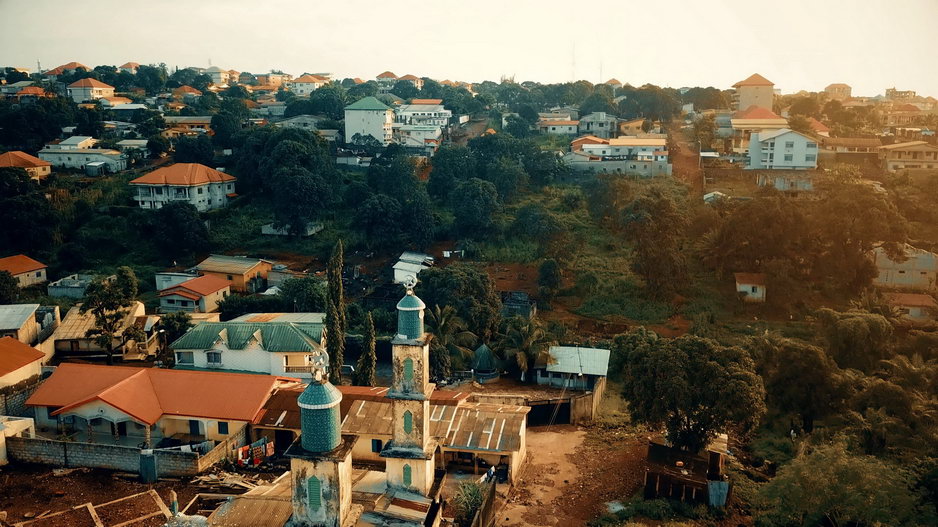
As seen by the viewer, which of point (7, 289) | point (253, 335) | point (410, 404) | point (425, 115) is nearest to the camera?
point (410, 404)

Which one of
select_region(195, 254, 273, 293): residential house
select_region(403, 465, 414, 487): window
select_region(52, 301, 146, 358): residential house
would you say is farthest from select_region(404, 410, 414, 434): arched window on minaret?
select_region(195, 254, 273, 293): residential house

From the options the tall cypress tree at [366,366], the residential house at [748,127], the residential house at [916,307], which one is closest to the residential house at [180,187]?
the tall cypress tree at [366,366]

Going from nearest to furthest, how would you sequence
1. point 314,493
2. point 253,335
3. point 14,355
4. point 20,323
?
point 314,493
point 14,355
point 253,335
point 20,323

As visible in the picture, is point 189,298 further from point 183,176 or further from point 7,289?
point 183,176

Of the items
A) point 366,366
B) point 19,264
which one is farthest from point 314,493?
point 19,264

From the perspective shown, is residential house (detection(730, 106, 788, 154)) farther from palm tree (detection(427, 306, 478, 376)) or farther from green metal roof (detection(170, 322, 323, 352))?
green metal roof (detection(170, 322, 323, 352))

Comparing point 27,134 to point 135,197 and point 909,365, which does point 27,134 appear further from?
point 909,365
